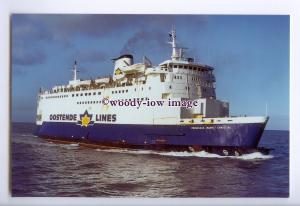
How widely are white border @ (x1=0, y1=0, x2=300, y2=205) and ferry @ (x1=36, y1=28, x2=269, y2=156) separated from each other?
0.69 feet

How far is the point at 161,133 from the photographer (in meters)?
3.04

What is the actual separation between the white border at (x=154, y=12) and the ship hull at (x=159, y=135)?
1.08 ft

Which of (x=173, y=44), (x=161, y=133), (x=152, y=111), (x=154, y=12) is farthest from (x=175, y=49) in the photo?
(x=161, y=133)

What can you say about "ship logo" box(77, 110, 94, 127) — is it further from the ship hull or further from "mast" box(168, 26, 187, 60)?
"mast" box(168, 26, 187, 60)

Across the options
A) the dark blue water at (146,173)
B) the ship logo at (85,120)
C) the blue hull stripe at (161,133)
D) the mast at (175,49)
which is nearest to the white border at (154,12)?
the dark blue water at (146,173)

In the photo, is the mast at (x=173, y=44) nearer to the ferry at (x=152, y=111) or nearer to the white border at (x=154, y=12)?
the ferry at (x=152, y=111)

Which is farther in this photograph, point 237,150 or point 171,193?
point 237,150

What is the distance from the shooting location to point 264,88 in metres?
2.90

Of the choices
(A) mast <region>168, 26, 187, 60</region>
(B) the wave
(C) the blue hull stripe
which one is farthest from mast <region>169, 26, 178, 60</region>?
(B) the wave

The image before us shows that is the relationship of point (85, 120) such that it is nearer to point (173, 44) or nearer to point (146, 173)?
point (146, 173)

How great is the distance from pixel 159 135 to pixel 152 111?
0.22m

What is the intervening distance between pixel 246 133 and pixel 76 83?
124cm
